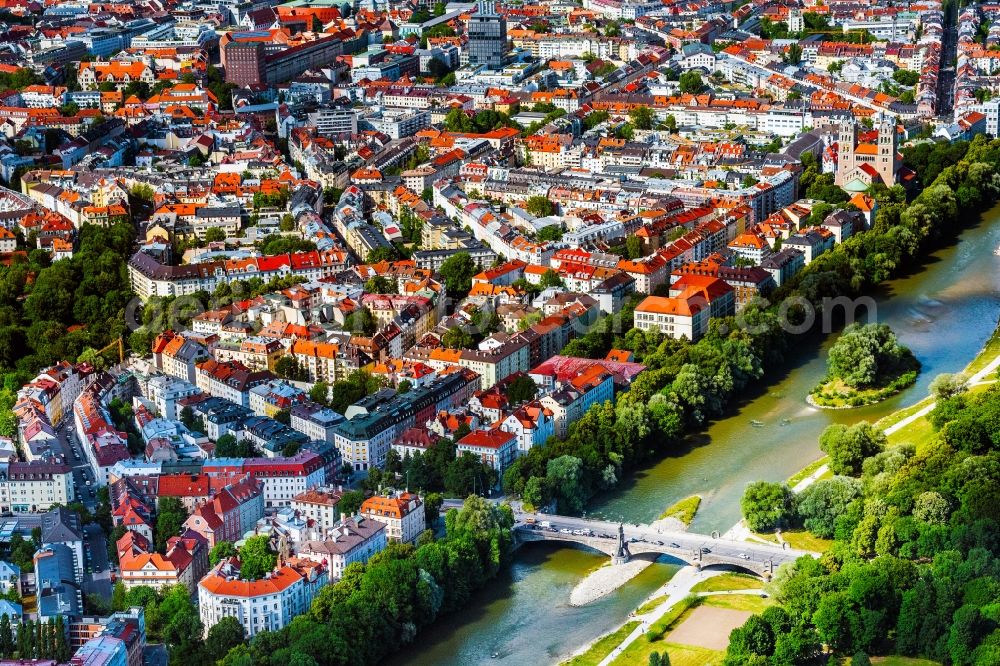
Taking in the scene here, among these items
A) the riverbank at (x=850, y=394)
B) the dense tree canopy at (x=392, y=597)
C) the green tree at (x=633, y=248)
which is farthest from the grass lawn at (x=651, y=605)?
the green tree at (x=633, y=248)

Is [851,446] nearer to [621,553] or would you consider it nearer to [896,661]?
[621,553]

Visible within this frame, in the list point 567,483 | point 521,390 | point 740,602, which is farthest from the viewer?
point 521,390

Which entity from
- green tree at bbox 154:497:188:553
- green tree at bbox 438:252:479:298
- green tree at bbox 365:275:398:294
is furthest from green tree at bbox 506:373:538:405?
green tree at bbox 154:497:188:553

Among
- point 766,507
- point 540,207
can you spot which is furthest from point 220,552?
point 540,207

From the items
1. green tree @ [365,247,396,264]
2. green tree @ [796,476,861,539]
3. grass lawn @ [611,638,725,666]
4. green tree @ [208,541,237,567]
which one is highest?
green tree @ [365,247,396,264]

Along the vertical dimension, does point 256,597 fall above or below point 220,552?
above

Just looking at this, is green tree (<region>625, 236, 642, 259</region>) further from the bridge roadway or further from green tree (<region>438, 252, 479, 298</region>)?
the bridge roadway

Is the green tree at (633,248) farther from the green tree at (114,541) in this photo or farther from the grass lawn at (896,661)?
the grass lawn at (896,661)
